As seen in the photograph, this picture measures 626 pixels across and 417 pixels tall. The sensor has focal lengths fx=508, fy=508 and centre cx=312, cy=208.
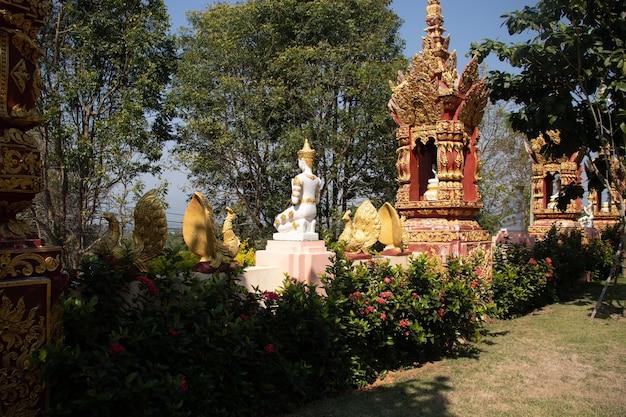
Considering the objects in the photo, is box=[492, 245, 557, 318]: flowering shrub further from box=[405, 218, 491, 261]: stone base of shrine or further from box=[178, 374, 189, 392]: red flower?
box=[178, 374, 189, 392]: red flower

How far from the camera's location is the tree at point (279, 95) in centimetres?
1554

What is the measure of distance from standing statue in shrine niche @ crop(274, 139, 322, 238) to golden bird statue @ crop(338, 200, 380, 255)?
3.18 ft

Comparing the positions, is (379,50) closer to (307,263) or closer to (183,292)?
(307,263)

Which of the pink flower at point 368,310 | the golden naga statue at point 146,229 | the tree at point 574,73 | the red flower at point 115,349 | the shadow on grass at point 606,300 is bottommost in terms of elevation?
the shadow on grass at point 606,300

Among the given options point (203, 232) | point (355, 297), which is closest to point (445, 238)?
point (355, 297)

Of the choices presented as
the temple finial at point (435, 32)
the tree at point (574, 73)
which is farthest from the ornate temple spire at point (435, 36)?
the tree at point (574, 73)

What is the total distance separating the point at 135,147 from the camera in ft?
37.2

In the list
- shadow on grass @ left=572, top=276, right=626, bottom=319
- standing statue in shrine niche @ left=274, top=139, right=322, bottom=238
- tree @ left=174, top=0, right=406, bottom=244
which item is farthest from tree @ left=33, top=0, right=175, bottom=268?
shadow on grass @ left=572, top=276, right=626, bottom=319

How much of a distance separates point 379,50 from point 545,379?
516 inches

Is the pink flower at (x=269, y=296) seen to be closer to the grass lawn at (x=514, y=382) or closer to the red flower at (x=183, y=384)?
the grass lawn at (x=514, y=382)

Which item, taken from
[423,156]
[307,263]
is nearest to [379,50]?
[423,156]

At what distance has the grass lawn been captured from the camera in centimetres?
429

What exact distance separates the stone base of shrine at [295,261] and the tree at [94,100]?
618 centimetres

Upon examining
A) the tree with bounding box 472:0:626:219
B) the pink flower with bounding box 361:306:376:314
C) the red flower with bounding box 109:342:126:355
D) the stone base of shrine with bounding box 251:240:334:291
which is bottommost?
the pink flower with bounding box 361:306:376:314
